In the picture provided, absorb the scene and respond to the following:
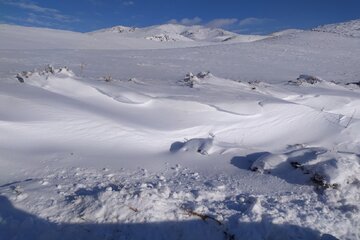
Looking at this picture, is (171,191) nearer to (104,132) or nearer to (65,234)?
(65,234)

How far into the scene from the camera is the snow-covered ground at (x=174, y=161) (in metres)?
2.66

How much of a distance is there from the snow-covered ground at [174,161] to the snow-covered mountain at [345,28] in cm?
1854

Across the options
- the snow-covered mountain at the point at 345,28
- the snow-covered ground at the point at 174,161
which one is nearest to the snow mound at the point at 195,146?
the snow-covered ground at the point at 174,161

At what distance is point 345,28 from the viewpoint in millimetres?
24422

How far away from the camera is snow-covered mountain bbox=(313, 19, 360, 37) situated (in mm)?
22805

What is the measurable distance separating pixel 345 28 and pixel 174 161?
24.2 m

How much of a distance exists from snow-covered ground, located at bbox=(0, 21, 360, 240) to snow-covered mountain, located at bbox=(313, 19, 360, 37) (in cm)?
1854

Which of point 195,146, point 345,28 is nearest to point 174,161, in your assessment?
point 195,146

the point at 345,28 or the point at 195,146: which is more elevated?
the point at 345,28

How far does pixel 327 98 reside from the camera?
6.40m

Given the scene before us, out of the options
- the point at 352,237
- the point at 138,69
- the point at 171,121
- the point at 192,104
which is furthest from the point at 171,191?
the point at 138,69

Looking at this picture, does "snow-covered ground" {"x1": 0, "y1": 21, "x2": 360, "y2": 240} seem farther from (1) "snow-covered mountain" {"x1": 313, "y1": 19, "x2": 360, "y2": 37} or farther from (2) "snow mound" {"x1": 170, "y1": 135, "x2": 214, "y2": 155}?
(1) "snow-covered mountain" {"x1": 313, "y1": 19, "x2": 360, "y2": 37}

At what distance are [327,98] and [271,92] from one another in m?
0.96

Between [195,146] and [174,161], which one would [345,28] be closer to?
[195,146]
